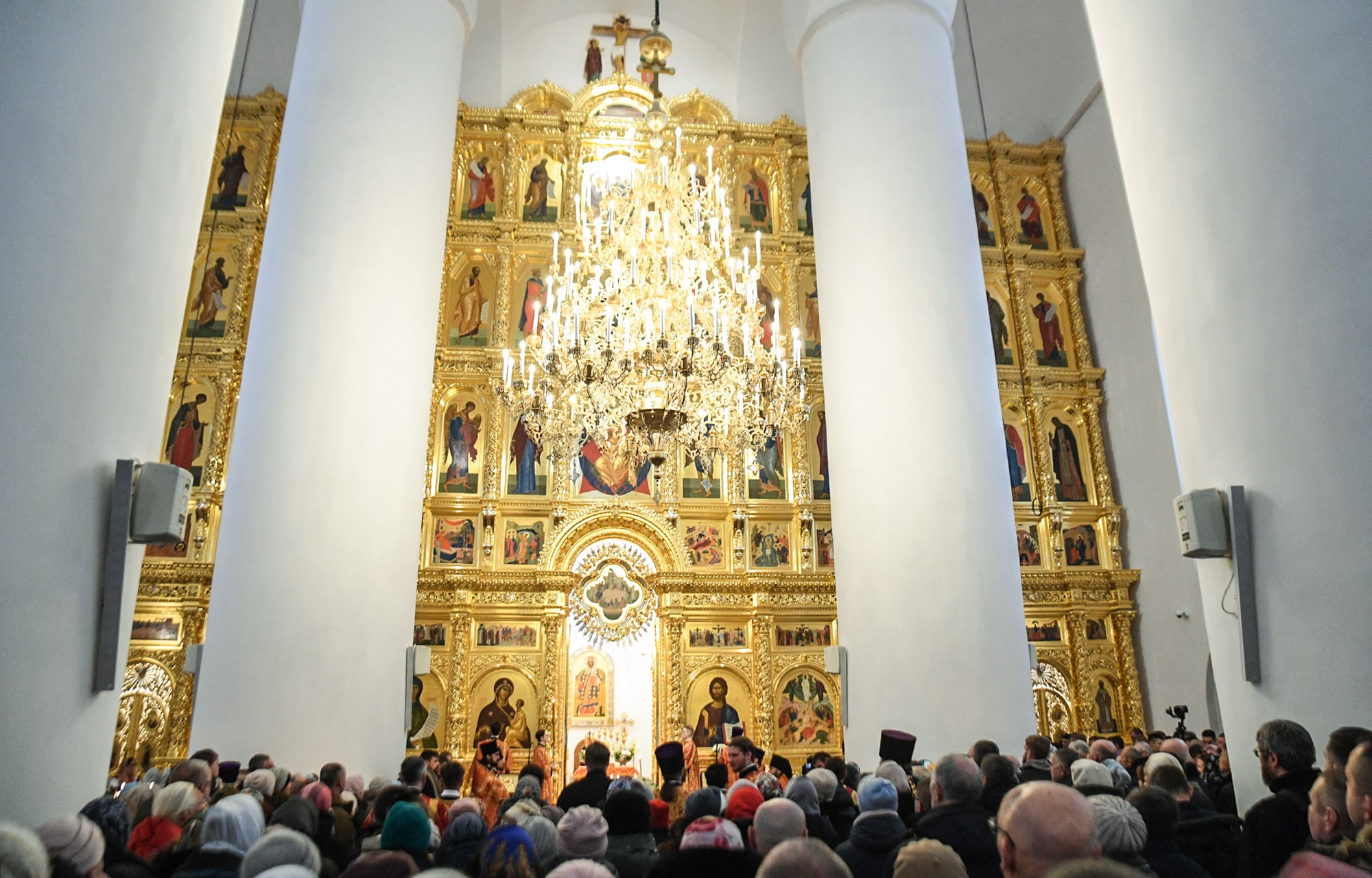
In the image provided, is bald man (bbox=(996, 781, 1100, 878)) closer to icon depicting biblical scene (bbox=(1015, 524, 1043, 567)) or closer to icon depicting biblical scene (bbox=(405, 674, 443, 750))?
icon depicting biblical scene (bbox=(405, 674, 443, 750))

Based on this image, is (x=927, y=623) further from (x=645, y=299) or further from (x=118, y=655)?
(x=118, y=655)

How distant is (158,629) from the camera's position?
11.0 m

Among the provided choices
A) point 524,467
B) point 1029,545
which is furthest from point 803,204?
point 1029,545

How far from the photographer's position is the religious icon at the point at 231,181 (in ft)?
43.9

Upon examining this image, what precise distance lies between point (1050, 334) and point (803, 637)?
21.1 ft

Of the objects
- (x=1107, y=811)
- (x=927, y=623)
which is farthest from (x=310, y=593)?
(x=1107, y=811)

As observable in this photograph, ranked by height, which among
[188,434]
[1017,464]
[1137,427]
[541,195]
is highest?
[541,195]

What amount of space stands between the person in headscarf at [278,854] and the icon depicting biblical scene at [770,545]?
1011cm

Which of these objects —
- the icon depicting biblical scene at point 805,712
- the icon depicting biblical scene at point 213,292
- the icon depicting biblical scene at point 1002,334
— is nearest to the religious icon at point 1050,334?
the icon depicting biblical scene at point 1002,334

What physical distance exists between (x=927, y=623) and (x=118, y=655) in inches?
208

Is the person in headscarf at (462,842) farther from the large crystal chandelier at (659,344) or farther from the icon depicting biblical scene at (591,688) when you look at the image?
the icon depicting biblical scene at (591,688)

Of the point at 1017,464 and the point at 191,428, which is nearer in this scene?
the point at 191,428

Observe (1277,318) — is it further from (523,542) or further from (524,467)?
(524,467)

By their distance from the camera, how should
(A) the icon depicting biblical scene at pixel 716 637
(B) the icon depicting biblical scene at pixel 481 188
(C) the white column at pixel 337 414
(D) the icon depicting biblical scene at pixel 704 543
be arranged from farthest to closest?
1. (B) the icon depicting biblical scene at pixel 481 188
2. (D) the icon depicting biblical scene at pixel 704 543
3. (A) the icon depicting biblical scene at pixel 716 637
4. (C) the white column at pixel 337 414
